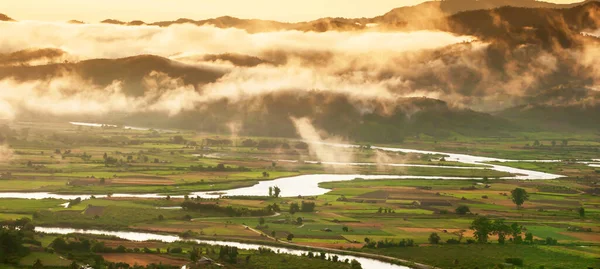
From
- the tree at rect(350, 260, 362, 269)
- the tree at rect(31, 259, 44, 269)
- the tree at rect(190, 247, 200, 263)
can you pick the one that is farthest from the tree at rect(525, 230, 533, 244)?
the tree at rect(31, 259, 44, 269)

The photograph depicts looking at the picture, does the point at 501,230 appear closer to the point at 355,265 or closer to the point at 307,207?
the point at 355,265

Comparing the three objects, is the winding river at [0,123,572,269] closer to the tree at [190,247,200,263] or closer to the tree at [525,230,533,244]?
the tree at [190,247,200,263]

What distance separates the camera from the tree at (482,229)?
10738 centimetres

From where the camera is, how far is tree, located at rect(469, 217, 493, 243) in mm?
107375

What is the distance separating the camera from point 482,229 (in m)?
108

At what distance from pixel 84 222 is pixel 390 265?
4158 centimetres

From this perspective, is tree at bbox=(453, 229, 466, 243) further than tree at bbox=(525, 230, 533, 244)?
Yes

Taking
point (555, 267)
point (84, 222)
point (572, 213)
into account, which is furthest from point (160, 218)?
point (572, 213)

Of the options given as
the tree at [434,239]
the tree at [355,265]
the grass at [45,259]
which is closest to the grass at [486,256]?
the tree at [434,239]

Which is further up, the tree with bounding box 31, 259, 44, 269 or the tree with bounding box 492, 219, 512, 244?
the tree with bounding box 492, 219, 512, 244

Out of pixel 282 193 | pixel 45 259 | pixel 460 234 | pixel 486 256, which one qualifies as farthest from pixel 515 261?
pixel 282 193

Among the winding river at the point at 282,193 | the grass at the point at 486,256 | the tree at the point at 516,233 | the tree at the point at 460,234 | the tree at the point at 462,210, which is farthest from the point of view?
the tree at the point at 462,210

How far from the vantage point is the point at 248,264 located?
301 feet

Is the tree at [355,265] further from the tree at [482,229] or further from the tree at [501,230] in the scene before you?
the tree at [501,230]
